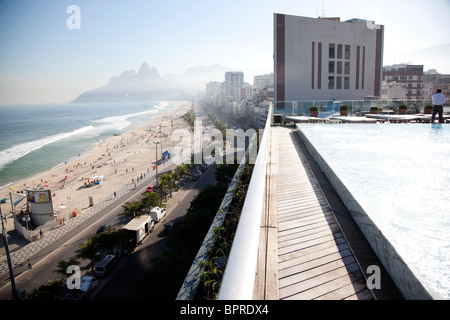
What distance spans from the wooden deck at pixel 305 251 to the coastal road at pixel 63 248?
12.8 m

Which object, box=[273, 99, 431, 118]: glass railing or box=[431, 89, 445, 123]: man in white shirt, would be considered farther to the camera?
box=[273, 99, 431, 118]: glass railing

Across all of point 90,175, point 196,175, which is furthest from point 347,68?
point 90,175

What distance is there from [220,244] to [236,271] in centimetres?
305

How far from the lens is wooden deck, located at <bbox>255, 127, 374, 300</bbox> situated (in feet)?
7.72

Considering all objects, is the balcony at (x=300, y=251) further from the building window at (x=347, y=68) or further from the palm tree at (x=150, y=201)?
the building window at (x=347, y=68)

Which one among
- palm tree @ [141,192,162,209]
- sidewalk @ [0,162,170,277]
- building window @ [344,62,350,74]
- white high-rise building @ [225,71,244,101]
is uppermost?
white high-rise building @ [225,71,244,101]

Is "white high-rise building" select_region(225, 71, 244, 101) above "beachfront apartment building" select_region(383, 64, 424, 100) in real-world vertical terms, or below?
above

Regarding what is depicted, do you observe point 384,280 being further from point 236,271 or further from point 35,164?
point 35,164

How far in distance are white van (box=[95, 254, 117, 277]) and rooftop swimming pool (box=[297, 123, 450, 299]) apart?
35.0 feet

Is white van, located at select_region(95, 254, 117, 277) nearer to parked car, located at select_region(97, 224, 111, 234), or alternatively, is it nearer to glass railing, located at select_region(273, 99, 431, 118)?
parked car, located at select_region(97, 224, 111, 234)

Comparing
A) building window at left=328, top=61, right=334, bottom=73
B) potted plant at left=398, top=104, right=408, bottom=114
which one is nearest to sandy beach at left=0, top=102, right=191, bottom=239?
building window at left=328, top=61, right=334, bottom=73

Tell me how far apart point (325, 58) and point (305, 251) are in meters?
30.4

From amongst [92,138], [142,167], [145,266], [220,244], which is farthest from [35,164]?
[220,244]

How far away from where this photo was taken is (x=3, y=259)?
14.6 metres
